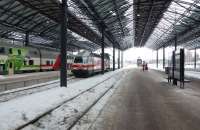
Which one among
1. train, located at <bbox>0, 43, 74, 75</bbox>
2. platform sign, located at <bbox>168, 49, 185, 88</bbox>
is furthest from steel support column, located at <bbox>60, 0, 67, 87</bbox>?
train, located at <bbox>0, 43, 74, 75</bbox>

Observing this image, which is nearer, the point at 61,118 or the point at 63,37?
the point at 61,118

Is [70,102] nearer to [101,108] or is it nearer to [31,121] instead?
[101,108]

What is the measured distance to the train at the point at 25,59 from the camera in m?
35.4

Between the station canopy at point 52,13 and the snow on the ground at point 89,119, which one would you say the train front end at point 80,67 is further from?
the snow on the ground at point 89,119

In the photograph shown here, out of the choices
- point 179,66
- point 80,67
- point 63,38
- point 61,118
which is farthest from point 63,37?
point 80,67

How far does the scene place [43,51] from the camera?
4816 centimetres

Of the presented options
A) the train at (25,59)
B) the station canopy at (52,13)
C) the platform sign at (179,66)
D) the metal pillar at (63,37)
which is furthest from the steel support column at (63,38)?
the train at (25,59)

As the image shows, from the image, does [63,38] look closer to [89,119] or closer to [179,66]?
[179,66]

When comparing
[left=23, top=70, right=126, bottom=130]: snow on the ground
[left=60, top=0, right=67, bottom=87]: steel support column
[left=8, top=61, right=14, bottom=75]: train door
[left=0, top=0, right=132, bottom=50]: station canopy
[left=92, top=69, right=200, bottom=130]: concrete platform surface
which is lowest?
[left=92, top=69, right=200, bottom=130]: concrete platform surface

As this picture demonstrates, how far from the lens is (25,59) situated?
40906 millimetres

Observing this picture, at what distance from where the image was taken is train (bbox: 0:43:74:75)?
3538 cm

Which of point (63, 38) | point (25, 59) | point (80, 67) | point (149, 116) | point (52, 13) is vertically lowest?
point (149, 116)

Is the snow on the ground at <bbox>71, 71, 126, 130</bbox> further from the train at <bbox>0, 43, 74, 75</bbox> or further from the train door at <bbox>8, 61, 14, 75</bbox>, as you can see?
the train door at <bbox>8, 61, 14, 75</bbox>

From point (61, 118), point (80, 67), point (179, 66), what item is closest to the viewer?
point (61, 118)
